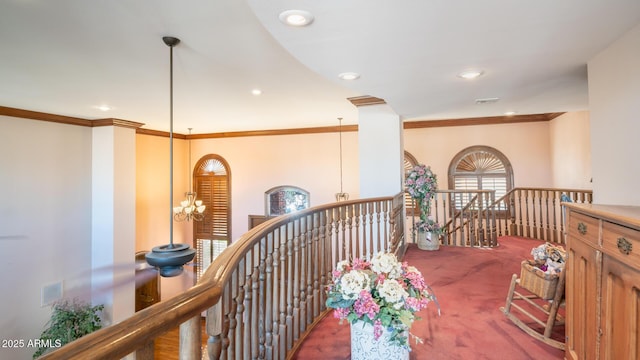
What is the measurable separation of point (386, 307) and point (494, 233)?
409cm

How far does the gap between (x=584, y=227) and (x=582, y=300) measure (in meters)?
0.39

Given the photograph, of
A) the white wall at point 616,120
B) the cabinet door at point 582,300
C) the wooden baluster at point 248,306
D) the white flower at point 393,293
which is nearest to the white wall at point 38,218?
the wooden baluster at point 248,306

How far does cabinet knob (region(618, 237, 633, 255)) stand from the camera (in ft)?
4.16

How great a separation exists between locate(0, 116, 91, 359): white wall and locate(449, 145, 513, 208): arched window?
737cm

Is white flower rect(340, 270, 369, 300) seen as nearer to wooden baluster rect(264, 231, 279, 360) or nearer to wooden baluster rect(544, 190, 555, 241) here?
wooden baluster rect(264, 231, 279, 360)

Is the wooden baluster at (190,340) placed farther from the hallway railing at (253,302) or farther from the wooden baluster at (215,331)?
the wooden baluster at (215,331)

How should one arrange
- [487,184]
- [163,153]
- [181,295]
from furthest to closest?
[163,153]
[487,184]
[181,295]

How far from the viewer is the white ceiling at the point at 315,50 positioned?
1762mm

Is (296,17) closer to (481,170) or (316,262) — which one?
(316,262)

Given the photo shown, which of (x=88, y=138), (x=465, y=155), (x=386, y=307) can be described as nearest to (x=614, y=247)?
(x=386, y=307)

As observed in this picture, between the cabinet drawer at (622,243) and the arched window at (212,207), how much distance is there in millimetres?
7731

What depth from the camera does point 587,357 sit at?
1.61m

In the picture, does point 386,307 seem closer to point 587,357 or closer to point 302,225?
point 302,225

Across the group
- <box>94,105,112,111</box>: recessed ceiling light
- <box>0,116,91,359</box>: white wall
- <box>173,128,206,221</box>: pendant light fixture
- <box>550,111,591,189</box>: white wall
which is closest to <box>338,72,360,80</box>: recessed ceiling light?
<box>550,111,591,189</box>: white wall
